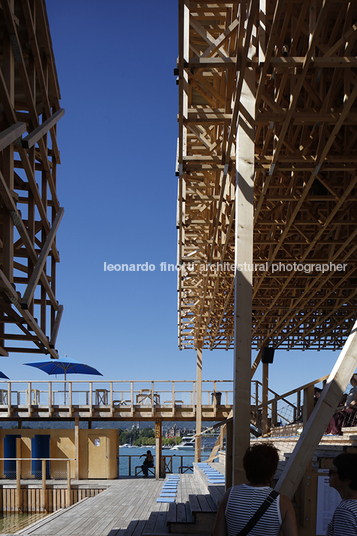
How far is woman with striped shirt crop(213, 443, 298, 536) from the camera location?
2986 millimetres

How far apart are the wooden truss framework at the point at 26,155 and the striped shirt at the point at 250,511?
355cm

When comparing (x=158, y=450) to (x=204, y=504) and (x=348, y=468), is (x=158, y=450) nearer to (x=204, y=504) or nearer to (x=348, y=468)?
(x=204, y=504)

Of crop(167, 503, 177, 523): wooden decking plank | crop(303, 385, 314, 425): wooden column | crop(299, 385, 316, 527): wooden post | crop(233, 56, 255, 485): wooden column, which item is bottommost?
crop(167, 503, 177, 523): wooden decking plank

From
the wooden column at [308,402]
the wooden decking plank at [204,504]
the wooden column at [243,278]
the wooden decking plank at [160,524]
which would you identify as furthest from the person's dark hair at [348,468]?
the wooden decking plank at [160,524]

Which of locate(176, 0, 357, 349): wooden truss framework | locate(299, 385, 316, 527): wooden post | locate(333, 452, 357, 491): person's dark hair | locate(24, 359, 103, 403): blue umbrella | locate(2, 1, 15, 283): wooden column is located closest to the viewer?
locate(333, 452, 357, 491): person's dark hair

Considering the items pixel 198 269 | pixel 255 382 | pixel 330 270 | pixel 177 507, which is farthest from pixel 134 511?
pixel 255 382

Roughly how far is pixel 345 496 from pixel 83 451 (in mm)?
20793

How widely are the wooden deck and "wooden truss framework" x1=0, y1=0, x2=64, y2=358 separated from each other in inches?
173

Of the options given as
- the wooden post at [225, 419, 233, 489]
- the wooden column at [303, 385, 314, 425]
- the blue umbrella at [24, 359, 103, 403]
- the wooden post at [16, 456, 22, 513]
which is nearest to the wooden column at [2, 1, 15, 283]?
the wooden post at [225, 419, 233, 489]

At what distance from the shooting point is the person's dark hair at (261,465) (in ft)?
10.3

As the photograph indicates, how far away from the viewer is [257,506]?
302 cm

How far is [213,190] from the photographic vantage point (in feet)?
37.9

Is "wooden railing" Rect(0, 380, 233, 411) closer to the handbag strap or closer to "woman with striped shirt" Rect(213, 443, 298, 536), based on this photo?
"woman with striped shirt" Rect(213, 443, 298, 536)

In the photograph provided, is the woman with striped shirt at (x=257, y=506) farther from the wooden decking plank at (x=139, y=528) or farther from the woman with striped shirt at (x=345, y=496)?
the wooden decking plank at (x=139, y=528)
